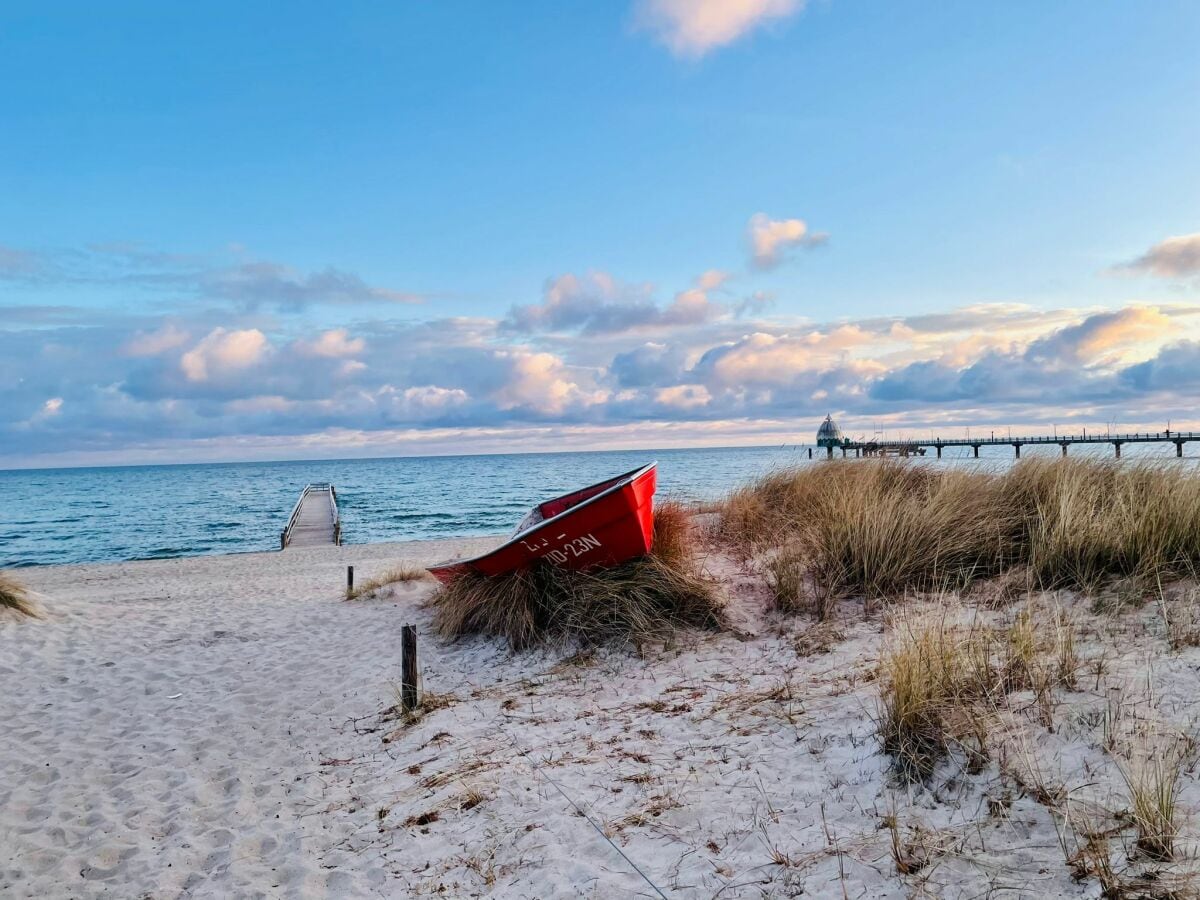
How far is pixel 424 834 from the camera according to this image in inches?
171

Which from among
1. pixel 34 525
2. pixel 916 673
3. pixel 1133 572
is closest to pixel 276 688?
pixel 916 673

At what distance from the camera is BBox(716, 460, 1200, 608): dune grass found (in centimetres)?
628

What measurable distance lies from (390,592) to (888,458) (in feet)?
27.2

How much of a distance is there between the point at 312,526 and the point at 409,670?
24.3 m

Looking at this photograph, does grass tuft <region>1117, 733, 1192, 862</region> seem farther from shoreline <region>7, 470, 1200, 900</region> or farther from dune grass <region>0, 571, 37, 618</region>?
dune grass <region>0, 571, 37, 618</region>

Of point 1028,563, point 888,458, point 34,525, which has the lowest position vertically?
point 34,525

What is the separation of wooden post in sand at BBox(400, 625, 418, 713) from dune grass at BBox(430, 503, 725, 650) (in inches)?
56.9

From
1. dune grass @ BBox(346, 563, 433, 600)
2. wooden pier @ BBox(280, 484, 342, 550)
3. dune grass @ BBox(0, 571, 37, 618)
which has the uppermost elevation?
dune grass @ BBox(0, 571, 37, 618)

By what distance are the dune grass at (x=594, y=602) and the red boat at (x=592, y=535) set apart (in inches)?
5.2

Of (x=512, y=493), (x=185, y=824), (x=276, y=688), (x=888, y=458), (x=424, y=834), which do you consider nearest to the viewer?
(x=424, y=834)

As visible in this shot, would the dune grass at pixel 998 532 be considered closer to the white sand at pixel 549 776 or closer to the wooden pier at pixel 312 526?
the white sand at pixel 549 776

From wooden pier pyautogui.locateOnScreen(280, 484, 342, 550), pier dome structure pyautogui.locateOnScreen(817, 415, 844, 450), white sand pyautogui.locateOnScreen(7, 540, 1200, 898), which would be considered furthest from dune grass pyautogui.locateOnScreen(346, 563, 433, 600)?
pier dome structure pyautogui.locateOnScreen(817, 415, 844, 450)

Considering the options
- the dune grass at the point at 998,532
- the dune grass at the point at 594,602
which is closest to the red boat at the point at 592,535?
the dune grass at the point at 594,602

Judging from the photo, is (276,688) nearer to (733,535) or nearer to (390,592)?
(390,592)
